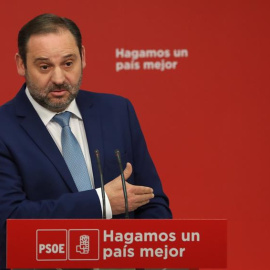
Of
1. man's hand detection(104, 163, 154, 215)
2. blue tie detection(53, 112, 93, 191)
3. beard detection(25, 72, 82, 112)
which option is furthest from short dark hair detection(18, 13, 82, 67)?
man's hand detection(104, 163, 154, 215)

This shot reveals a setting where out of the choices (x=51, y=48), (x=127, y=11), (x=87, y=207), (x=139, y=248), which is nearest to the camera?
(x=139, y=248)

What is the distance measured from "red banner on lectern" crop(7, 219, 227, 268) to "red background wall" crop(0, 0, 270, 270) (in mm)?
2118

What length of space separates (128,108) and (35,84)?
39 cm

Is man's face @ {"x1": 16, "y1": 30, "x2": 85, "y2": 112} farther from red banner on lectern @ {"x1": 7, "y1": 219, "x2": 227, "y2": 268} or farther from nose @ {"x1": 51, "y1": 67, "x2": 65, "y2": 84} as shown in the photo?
red banner on lectern @ {"x1": 7, "y1": 219, "x2": 227, "y2": 268}

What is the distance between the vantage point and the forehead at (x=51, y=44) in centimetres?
223

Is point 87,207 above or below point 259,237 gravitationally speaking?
above

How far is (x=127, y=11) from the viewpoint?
3.74m

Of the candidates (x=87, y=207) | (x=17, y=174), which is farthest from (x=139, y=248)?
(x=17, y=174)

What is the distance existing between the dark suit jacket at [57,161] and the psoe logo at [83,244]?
0.38m

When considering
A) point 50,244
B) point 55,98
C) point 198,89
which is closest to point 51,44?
point 55,98

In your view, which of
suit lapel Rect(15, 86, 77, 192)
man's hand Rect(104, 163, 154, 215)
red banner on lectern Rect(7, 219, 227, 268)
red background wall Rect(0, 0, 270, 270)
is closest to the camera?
red banner on lectern Rect(7, 219, 227, 268)

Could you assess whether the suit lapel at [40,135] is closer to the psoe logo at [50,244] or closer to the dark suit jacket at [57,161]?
the dark suit jacket at [57,161]

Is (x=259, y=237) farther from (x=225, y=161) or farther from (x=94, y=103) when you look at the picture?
(x=94, y=103)

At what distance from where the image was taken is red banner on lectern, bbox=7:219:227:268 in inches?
66.0
